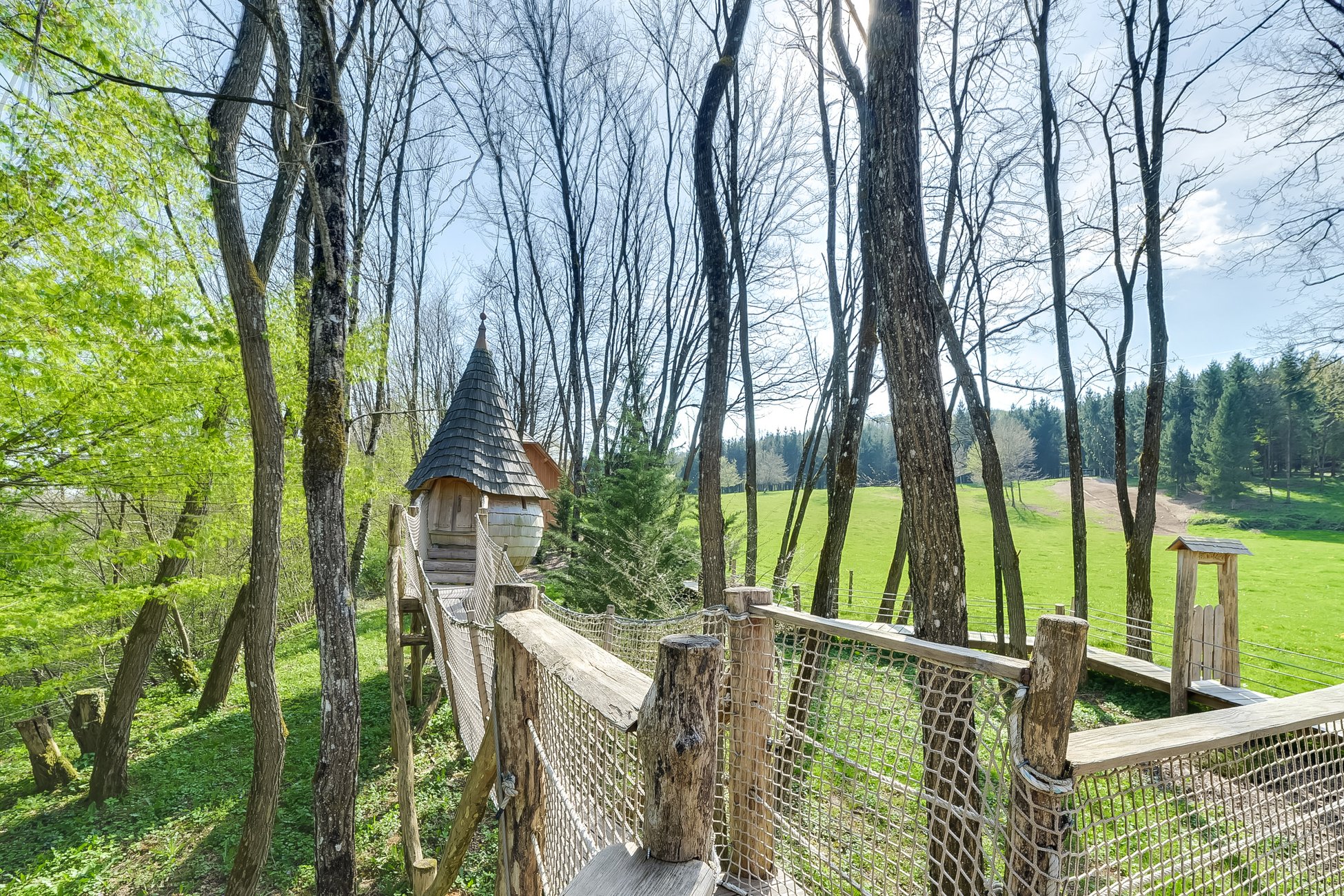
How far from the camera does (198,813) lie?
6.30m

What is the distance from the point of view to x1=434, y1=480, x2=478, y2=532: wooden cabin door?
849 cm

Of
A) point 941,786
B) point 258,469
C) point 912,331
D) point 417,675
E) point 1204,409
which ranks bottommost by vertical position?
point 417,675

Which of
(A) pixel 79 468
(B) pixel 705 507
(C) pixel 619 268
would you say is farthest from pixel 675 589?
(C) pixel 619 268

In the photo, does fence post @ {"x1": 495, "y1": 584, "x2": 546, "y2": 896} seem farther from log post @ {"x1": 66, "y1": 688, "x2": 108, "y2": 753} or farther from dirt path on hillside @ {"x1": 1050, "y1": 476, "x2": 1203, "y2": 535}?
dirt path on hillside @ {"x1": 1050, "y1": 476, "x2": 1203, "y2": 535}

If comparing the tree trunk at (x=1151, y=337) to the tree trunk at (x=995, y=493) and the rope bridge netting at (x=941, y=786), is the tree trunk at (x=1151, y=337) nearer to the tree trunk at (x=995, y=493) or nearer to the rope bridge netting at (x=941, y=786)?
the tree trunk at (x=995, y=493)

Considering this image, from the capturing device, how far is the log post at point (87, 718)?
25.7 ft

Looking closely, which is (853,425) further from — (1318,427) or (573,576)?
(1318,427)

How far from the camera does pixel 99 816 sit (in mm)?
6422

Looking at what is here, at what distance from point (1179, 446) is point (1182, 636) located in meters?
34.9

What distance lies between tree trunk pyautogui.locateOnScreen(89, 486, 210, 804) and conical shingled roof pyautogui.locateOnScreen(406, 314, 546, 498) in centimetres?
269

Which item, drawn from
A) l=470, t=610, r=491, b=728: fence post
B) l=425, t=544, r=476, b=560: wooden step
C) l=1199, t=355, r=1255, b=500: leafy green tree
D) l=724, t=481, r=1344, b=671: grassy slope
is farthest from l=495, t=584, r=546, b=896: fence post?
l=1199, t=355, r=1255, b=500: leafy green tree

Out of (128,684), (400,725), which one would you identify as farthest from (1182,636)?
(128,684)

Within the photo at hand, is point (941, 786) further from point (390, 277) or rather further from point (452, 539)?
point (390, 277)

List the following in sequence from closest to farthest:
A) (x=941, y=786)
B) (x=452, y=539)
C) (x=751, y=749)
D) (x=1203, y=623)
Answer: (x=751, y=749), (x=941, y=786), (x=1203, y=623), (x=452, y=539)
